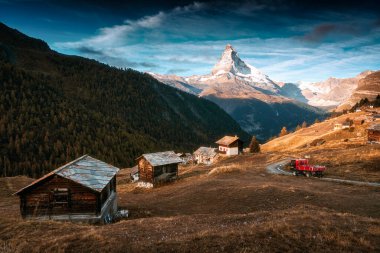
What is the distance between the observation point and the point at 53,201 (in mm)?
30531

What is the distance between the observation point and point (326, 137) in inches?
4801

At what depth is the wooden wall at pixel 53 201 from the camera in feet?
99.7

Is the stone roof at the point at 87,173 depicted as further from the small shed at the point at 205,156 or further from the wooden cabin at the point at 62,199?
the small shed at the point at 205,156

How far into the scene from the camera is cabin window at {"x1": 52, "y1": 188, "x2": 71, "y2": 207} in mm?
30562

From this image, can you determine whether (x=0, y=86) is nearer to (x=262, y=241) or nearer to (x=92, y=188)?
(x=92, y=188)

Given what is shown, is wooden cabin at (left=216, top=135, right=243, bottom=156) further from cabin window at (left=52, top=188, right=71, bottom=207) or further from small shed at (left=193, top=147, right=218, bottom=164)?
cabin window at (left=52, top=188, right=71, bottom=207)

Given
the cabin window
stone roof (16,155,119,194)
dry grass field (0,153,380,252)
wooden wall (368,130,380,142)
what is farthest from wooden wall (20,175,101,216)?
wooden wall (368,130,380,142)

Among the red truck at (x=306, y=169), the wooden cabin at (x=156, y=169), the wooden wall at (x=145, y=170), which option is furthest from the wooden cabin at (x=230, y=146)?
the red truck at (x=306, y=169)

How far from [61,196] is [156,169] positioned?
32.9 metres

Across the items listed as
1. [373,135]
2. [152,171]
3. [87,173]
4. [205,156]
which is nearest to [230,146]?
[205,156]

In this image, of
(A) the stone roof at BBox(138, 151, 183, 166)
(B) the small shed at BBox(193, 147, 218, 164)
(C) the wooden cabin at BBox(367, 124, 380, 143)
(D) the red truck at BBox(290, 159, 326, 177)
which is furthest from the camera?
(B) the small shed at BBox(193, 147, 218, 164)

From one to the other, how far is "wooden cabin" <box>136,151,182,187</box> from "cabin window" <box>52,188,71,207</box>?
3121 centimetres

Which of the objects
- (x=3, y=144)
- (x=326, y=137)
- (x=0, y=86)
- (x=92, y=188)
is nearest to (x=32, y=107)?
(x=0, y=86)

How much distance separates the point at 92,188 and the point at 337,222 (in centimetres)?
2320
